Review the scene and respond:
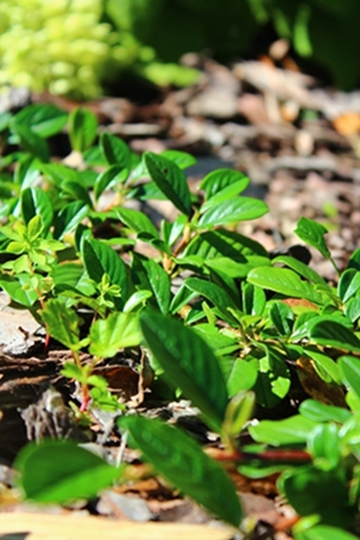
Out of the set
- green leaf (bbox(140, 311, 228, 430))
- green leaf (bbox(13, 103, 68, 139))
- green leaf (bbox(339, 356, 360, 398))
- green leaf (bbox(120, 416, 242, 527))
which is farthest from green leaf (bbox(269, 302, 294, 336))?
green leaf (bbox(13, 103, 68, 139))

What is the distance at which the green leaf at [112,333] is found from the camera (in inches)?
53.1

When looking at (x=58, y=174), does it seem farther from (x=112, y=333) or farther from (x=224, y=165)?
(x=224, y=165)

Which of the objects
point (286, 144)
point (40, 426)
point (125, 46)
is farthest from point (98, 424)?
point (125, 46)

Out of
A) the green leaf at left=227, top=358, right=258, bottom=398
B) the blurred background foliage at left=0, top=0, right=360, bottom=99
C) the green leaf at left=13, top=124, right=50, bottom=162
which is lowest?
the green leaf at left=227, top=358, right=258, bottom=398

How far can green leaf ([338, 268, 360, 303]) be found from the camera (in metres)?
1.60

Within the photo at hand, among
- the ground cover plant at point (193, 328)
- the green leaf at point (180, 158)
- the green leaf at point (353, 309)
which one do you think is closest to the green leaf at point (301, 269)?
the ground cover plant at point (193, 328)

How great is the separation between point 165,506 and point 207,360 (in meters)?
0.28

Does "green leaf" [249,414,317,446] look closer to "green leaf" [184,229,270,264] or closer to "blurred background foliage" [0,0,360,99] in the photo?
"green leaf" [184,229,270,264]

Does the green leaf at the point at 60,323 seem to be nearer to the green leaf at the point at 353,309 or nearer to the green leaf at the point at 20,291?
the green leaf at the point at 20,291

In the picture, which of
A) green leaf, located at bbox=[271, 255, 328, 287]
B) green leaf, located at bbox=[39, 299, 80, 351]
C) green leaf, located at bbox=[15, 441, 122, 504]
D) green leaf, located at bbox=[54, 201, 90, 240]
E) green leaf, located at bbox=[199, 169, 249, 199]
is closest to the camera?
green leaf, located at bbox=[15, 441, 122, 504]

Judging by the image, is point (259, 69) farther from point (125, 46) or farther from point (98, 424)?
point (98, 424)

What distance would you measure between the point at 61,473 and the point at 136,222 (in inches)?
32.8

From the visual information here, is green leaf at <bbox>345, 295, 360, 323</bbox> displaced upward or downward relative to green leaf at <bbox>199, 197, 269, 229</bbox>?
downward

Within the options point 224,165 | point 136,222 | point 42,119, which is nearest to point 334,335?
point 136,222
